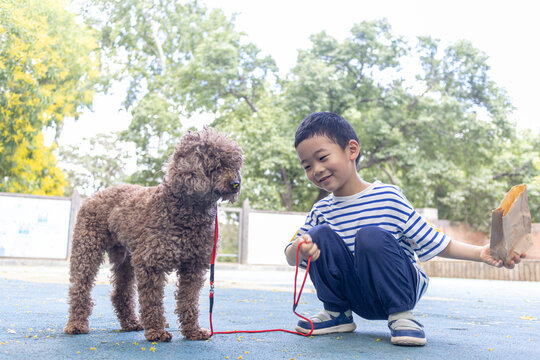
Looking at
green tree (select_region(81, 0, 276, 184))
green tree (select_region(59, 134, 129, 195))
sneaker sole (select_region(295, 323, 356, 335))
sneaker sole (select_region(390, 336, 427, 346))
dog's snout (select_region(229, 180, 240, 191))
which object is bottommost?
sneaker sole (select_region(295, 323, 356, 335))

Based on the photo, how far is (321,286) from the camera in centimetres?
290

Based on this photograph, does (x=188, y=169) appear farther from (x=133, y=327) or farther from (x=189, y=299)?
(x=133, y=327)

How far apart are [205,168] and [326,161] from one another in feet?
2.04

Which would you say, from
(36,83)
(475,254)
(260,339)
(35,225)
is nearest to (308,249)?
(260,339)

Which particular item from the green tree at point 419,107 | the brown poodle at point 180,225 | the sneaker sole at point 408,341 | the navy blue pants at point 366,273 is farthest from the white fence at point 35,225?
the sneaker sole at point 408,341

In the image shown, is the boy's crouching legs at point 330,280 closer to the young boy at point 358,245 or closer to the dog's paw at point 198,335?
the young boy at point 358,245

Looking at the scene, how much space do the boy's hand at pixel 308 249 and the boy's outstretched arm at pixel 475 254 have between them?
0.63 metres

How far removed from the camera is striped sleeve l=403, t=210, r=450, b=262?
258 centimetres

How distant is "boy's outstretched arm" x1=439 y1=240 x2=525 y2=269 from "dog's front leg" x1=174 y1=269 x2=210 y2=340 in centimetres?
124

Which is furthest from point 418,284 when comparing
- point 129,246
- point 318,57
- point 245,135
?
point 318,57

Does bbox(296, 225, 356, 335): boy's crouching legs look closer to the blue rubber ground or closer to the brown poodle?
the blue rubber ground

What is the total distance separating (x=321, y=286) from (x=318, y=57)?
665 inches

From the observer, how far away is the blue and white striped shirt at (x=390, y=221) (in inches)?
103

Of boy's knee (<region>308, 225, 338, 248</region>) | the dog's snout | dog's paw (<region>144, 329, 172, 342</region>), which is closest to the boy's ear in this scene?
boy's knee (<region>308, 225, 338, 248</region>)
